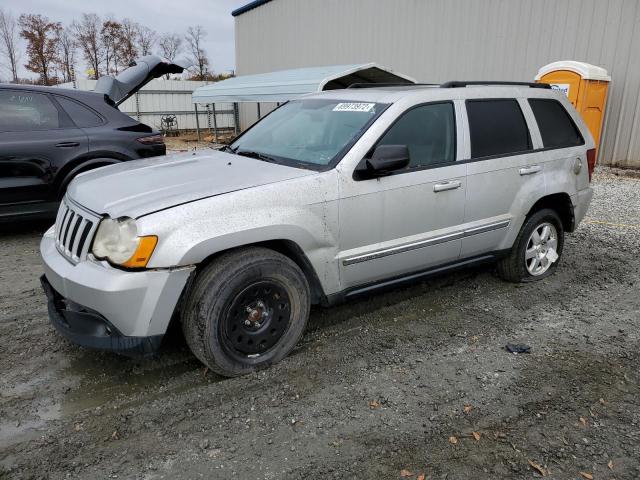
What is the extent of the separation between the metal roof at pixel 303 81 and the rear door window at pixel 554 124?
260 inches

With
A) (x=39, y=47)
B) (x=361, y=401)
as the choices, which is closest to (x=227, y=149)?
(x=361, y=401)

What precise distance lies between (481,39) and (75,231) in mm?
12503

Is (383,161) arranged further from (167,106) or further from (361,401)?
(167,106)

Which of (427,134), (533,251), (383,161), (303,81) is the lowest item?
(533,251)

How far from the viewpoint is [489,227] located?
414cm

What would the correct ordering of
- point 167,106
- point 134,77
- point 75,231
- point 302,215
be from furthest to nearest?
point 167,106 < point 134,77 < point 302,215 < point 75,231

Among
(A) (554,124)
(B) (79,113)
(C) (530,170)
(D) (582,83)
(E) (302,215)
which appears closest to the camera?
(E) (302,215)

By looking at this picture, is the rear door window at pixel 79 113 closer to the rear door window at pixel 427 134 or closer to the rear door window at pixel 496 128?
the rear door window at pixel 427 134

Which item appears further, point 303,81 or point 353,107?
point 303,81

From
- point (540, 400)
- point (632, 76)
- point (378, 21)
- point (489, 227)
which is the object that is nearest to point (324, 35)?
point (378, 21)

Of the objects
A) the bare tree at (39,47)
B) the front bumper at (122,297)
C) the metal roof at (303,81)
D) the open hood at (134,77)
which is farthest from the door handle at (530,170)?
the bare tree at (39,47)

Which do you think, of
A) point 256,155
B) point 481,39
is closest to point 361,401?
point 256,155

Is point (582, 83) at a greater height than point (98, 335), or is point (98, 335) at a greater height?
point (582, 83)

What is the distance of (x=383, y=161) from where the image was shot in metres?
3.29
